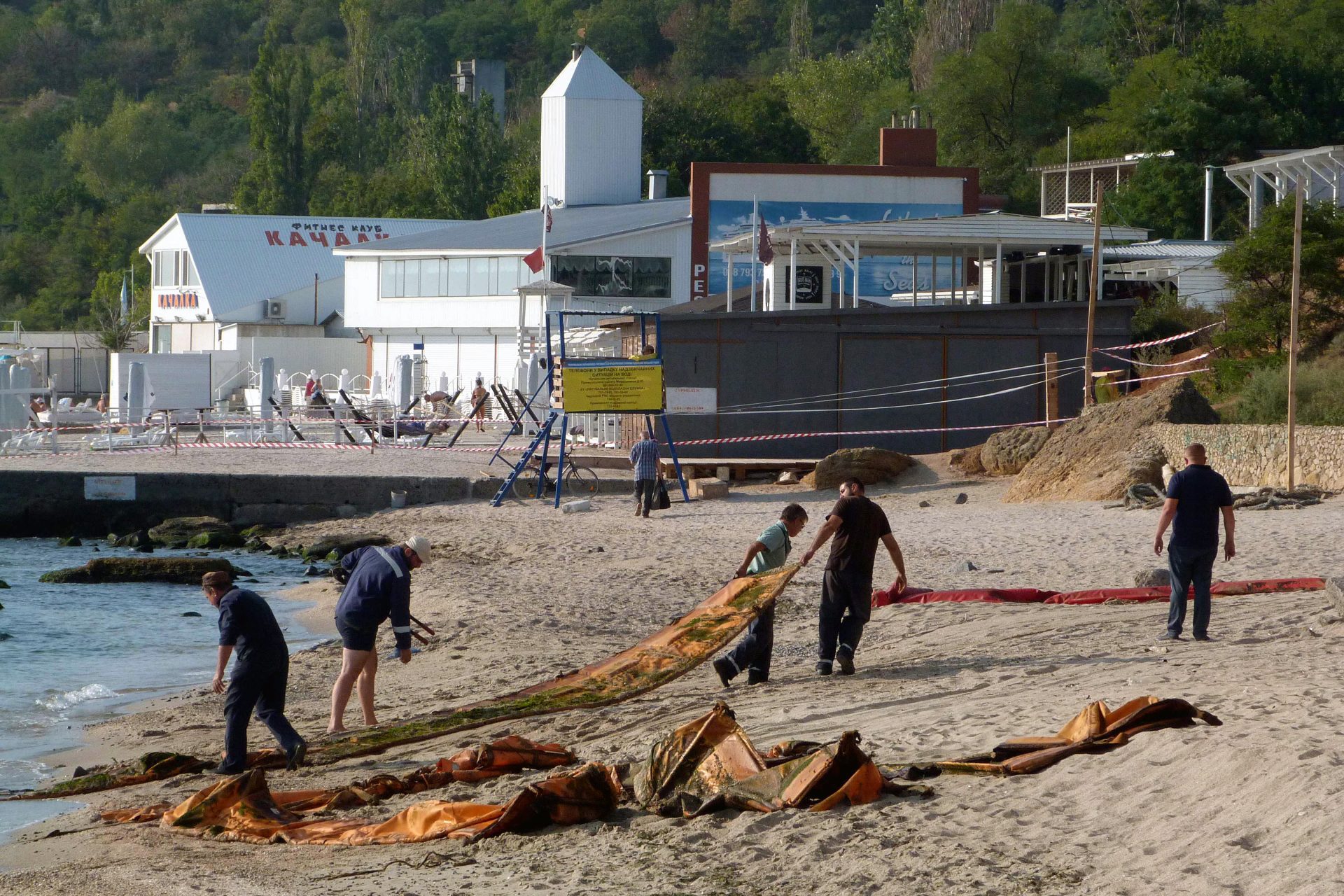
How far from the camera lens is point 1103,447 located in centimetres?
2270

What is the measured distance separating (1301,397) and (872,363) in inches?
309

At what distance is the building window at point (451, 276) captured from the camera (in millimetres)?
49969

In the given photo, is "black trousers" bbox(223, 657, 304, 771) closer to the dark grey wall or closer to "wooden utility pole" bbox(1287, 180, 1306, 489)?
"wooden utility pole" bbox(1287, 180, 1306, 489)

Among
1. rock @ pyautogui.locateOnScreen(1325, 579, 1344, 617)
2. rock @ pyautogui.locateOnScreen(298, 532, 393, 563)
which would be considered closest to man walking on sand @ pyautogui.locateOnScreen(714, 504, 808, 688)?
rock @ pyautogui.locateOnScreen(1325, 579, 1344, 617)

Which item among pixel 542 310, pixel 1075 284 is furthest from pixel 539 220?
pixel 1075 284

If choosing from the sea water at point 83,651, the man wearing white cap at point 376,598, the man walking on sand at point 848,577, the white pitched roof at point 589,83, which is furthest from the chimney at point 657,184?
the man wearing white cap at point 376,598

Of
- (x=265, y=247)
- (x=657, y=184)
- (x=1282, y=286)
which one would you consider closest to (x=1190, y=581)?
(x=1282, y=286)

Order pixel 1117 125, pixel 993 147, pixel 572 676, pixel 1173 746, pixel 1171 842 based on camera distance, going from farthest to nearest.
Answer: pixel 993 147 < pixel 1117 125 < pixel 572 676 < pixel 1173 746 < pixel 1171 842

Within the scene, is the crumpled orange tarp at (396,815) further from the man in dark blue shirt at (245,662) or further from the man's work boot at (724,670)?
the man's work boot at (724,670)

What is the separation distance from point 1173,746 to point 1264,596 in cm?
595

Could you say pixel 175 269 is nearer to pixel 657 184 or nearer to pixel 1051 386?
pixel 657 184

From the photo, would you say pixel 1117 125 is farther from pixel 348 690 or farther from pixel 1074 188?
pixel 348 690

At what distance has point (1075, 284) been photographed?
35.4m

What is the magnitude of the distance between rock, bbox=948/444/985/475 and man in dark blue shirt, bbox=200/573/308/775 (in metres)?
17.2
